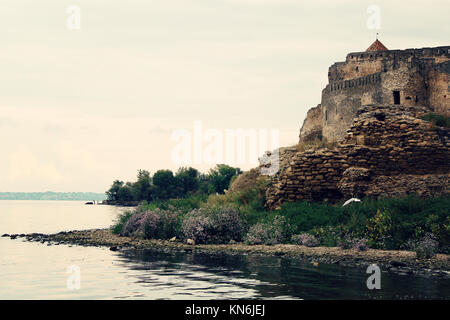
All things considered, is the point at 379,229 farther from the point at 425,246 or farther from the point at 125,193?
the point at 125,193

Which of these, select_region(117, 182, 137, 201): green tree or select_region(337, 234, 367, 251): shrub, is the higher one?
select_region(117, 182, 137, 201): green tree

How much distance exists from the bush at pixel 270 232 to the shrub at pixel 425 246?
5438mm

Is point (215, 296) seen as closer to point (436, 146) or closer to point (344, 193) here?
point (344, 193)

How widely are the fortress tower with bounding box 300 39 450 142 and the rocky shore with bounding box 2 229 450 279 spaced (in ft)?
60.4

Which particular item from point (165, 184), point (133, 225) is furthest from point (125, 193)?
point (133, 225)

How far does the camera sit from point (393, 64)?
4672cm

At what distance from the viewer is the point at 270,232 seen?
24.4 metres

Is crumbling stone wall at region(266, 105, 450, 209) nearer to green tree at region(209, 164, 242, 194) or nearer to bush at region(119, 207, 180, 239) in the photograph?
bush at region(119, 207, 180, 239)

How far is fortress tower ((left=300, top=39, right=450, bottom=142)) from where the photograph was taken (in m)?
43.7

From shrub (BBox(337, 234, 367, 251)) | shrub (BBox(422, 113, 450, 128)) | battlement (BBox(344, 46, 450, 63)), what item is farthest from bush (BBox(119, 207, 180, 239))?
battlement (BBox(344, 46, 450, 63))

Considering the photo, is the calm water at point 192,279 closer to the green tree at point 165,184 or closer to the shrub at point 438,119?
the shrub at point 438,119

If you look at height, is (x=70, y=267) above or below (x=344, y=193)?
below

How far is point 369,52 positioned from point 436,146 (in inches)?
1146

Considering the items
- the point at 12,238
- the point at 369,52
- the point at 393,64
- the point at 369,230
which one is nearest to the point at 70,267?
the point at 369,230
